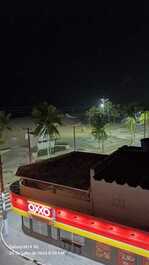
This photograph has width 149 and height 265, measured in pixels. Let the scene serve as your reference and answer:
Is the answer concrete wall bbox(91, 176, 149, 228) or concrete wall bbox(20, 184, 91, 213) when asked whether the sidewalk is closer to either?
concrete wall bbox(20, 184, 91, 213)

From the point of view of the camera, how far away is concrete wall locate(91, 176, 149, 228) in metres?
22.7

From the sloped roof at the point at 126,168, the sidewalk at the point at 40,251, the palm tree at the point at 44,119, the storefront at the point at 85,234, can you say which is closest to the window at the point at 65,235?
the storefront at the point at 85,234

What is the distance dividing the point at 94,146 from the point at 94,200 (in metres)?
46.0

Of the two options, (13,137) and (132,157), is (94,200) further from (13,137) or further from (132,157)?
(13,137)

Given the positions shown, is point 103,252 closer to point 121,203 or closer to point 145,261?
point 145,261

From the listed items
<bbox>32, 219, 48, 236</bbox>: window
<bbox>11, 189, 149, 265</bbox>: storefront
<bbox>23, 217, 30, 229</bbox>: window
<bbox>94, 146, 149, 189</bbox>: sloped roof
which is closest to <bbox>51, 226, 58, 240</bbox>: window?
<bbox>11, 189, 149, 265</bbox>: storefront

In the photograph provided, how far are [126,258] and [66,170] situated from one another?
9.46m

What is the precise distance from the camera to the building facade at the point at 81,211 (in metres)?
23.0

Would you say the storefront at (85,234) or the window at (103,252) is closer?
the storefront at (85,234)

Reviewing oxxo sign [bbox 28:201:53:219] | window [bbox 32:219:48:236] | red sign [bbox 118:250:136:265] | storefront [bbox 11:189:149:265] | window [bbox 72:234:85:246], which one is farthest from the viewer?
window [bbox 32:219:48:236]

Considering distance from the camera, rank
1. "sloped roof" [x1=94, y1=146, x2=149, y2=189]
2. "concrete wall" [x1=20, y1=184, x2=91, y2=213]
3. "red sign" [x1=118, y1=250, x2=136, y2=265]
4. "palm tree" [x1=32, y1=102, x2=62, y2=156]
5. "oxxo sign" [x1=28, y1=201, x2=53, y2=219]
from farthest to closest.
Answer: "palm tree" [x1=32, y1=102, x2=62, y2=156]
"oxxo sign" [x1=28, y1=201, x2=53, y2=219]
"concrete wall" [x1=20, y1=184, x2=91, y2=213]
"red sign" [x1=118, y1=250, x2=136, y2=265]
"sloped roof" [x1=94, y1=146, x2=149, y2=189]

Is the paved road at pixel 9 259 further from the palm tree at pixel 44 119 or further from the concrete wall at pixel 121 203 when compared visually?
the palm tree at pixel 44 119

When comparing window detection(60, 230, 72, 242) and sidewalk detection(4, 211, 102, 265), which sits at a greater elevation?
window detection(60, 230, 72, 242)

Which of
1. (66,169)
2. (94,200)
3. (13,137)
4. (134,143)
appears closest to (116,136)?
(134,143)
